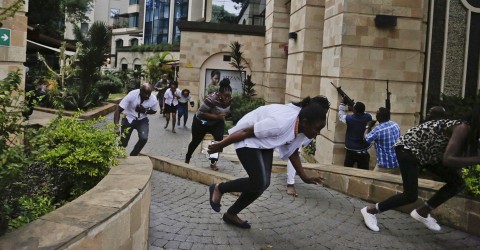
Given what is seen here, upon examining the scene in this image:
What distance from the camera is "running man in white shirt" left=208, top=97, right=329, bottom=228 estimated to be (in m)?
4.40

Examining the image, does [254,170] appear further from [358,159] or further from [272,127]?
[358,159]

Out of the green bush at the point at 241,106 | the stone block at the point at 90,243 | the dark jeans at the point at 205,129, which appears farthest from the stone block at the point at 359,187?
the green bush at the point at 241,106

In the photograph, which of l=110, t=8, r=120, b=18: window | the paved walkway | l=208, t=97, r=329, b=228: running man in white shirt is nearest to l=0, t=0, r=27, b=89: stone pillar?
the paved walkway

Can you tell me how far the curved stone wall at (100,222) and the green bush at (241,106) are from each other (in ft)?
38.3

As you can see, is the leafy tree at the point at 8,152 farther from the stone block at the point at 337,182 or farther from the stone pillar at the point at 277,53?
the stone pillar at the point at 277,53

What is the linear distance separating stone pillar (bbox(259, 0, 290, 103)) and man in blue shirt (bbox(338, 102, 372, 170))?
33.5ft

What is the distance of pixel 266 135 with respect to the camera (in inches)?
175

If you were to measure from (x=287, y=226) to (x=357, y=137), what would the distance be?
329 centimetres

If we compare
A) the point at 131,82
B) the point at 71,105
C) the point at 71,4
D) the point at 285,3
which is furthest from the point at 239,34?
the point at 71,4

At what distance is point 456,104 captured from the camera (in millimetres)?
8914

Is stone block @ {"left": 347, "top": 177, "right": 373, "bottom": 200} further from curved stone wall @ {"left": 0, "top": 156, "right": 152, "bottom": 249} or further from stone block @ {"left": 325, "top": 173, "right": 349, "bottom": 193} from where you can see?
curved stone wall @ {"left": 0, "top": 156, "right": 152, "bottom": 249}

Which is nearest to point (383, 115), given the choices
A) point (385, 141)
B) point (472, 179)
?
point (385, 141)

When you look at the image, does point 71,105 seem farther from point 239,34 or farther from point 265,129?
point 265,129

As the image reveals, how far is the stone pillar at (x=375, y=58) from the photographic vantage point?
8.80 meters
